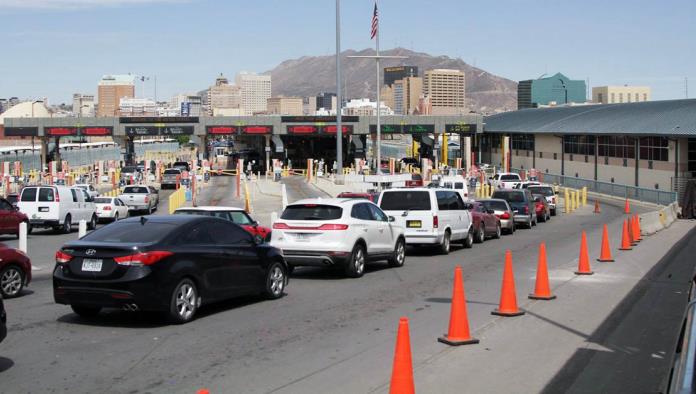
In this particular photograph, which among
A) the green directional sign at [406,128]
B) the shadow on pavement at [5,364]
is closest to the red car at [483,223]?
the shadow on pavement at [5,364]

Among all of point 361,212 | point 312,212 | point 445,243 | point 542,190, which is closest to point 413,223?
point 445,243

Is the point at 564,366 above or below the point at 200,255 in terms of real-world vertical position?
below

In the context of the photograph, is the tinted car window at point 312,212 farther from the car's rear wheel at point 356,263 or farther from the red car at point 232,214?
the red car at point 232,214

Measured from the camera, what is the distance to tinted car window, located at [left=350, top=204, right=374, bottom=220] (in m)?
18.1

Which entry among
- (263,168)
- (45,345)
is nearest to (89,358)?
(45,345)

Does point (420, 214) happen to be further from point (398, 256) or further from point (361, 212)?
point (361, 212)

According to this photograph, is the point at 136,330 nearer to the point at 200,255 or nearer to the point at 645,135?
the point at 200,255

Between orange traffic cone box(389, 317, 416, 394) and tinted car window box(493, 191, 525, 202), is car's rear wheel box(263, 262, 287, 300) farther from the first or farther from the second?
tinted car window box(493, 191, 525, 202)

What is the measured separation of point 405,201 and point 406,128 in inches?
2759

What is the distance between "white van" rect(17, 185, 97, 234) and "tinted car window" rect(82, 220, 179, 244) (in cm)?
2092

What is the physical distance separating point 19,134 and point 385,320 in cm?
8163

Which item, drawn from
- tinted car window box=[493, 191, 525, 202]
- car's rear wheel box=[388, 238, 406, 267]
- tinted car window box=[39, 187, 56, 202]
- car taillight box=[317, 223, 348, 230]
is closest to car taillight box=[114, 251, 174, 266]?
car taillight box=[317, 223, 348, 230]

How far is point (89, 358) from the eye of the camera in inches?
385

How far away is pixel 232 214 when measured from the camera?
22.2m
